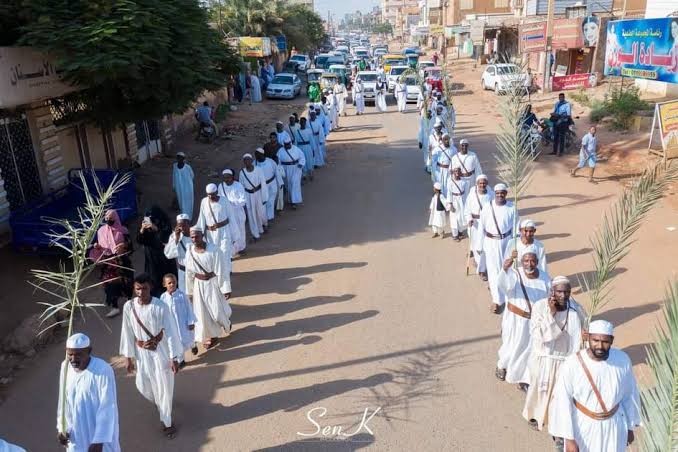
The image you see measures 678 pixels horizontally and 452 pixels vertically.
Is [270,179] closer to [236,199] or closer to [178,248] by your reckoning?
[236,199]

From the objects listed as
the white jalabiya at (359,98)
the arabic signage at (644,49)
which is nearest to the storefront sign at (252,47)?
the white jalabiya at (359,98)

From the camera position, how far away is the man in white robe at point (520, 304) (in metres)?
5.79

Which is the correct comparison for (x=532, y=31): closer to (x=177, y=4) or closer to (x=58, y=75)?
(x=177, y=4)

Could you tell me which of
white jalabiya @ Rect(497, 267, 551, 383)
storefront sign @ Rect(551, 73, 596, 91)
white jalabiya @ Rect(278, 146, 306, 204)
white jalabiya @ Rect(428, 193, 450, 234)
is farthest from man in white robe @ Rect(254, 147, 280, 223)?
storefront sign @ Rect(551, 73, 596, 91)

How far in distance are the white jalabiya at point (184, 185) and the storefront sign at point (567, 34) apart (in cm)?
2033

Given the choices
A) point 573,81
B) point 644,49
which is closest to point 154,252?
point 644,49

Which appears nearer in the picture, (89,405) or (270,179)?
(89,405)

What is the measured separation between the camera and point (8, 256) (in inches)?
385

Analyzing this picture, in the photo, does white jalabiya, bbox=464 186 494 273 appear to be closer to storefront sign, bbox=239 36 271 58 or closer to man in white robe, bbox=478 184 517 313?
man in white robe, bbox=478 184 517 313

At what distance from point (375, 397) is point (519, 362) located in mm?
1469

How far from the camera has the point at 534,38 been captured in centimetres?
2608

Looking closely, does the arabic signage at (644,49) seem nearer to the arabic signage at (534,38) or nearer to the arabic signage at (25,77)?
the arabic signage at (534,38)

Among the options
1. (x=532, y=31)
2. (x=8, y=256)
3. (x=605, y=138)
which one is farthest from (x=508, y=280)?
Result: (x=532, y=31)

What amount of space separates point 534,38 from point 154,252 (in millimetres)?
22633
